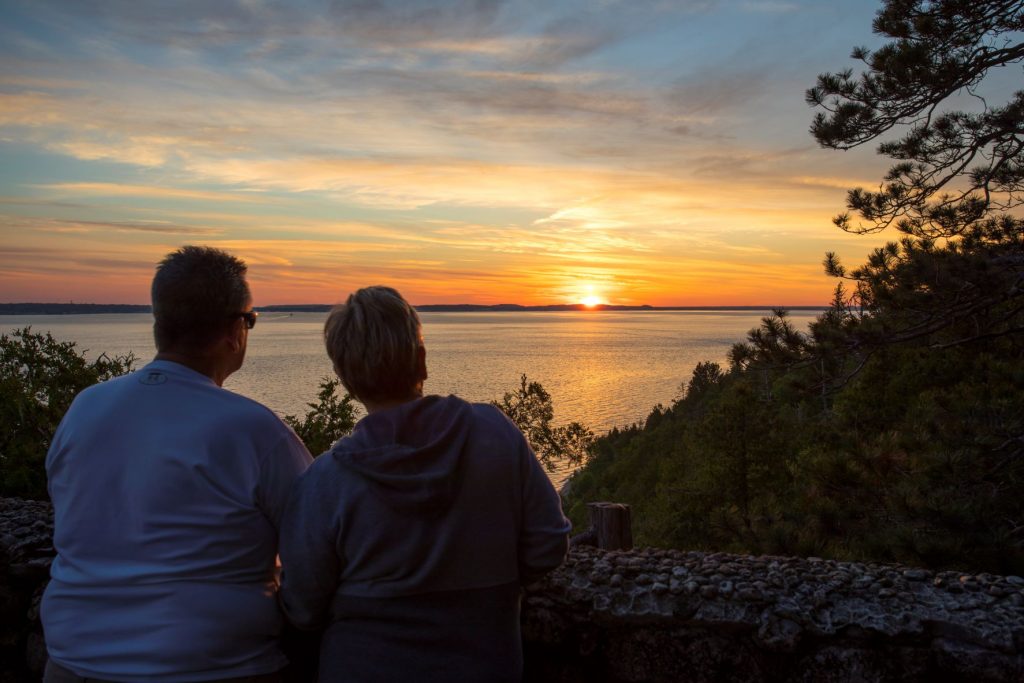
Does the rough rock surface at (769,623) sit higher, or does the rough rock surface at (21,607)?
the rough rock surface at (769,623)

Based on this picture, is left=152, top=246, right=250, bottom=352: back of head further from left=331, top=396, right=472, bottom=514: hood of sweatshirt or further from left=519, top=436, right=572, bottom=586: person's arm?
left=519, top=436, right=572, bottom=586: person's arm

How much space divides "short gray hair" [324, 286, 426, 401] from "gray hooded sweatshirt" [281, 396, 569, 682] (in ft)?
0.30

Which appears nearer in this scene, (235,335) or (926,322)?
(235,335)

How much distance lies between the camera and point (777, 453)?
1791cm

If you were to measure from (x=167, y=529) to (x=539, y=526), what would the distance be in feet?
3.20

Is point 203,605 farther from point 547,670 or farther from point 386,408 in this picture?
point 547,670

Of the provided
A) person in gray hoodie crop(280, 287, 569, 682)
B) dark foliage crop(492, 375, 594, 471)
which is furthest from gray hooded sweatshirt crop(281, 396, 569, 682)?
dark foliage crop(492, 375, 594, 471)

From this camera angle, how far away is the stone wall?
2.12 meters

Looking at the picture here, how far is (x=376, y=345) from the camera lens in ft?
6.36

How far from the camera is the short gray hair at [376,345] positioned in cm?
195

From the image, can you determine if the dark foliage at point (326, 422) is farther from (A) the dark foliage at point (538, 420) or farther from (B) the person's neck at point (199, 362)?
(A) the dark foliage at point (538, 420)

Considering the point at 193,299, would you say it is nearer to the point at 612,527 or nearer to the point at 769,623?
the point at 769,623

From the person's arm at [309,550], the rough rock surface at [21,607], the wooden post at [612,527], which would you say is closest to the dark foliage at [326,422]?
the wooden post at [612,527]

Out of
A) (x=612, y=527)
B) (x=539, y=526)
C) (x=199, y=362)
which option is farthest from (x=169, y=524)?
(x=612, y=527)
